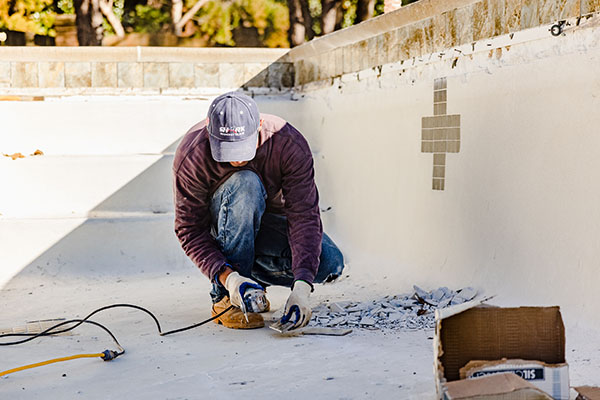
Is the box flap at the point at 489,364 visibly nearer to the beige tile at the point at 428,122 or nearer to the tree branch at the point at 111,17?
the beige tile at the point at 428,122

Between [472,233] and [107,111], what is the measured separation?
96.4 inches

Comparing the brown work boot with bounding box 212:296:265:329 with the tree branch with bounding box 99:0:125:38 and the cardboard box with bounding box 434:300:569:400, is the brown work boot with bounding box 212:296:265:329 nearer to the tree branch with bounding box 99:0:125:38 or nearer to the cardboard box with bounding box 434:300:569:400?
the cardboard box with bounding box 434:300:569:400

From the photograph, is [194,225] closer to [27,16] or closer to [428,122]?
[428,122]

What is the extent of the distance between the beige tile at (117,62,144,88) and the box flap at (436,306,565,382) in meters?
3.42

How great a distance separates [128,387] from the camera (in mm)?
1956

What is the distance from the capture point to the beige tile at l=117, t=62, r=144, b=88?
4.58 meters

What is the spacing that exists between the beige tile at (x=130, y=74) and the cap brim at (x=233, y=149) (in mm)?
2387

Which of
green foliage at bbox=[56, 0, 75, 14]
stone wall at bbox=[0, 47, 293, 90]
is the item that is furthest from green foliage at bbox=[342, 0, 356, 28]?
stone wall at bbox=[0, 47, 293, 90]

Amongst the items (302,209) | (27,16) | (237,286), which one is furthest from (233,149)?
(27,16)

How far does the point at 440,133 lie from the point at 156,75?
85.8 inches

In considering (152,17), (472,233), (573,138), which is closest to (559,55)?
(573,138)

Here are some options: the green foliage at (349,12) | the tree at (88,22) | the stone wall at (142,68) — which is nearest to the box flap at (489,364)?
the stone wall at (142,68)

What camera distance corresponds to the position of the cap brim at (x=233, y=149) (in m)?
2.35

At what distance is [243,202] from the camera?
8.25 ft
